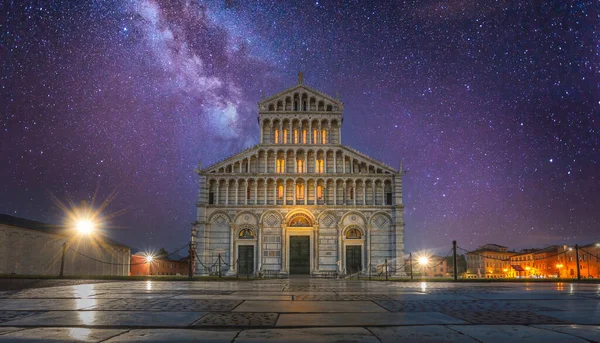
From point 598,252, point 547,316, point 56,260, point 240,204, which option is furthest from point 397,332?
point 598,252

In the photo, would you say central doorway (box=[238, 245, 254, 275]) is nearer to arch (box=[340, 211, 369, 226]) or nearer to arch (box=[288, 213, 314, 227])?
arch (box=[288, 213, 314, 227])

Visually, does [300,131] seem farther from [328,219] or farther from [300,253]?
[300,253]

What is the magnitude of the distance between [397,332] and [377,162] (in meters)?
42.5

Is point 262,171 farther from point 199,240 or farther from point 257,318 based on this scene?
point 257,318

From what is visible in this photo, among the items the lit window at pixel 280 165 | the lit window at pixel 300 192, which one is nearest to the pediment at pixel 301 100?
the lit window at pixel 280 165

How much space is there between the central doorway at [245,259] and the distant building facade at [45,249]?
37.5 ft

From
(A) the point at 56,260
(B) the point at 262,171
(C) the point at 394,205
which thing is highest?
(B) the point at 262,171

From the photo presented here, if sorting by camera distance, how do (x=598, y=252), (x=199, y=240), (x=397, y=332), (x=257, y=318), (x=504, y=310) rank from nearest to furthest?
(x=397, y=332)
(x=257, y=318)
(x=504, y=310)
(x=199, y=240)
(x=598, y=252)

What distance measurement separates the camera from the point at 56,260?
4675cm

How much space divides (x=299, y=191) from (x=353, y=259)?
8543 millimetres

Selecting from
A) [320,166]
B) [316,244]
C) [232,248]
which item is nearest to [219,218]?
[232,248]

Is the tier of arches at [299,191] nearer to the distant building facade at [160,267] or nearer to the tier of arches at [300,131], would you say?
the tier of arches at [300,131]

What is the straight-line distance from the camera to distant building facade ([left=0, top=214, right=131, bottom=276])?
39094 millimetres

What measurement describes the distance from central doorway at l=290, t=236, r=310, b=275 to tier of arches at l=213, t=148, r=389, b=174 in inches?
264
